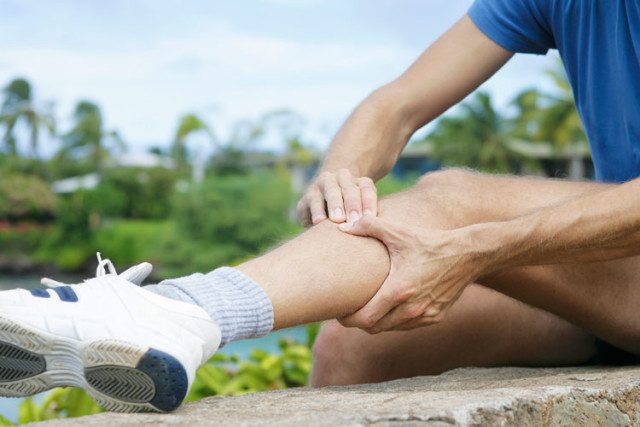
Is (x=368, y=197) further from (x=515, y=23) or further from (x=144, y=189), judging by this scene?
(x=144, y=189)

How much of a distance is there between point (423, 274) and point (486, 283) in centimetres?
21

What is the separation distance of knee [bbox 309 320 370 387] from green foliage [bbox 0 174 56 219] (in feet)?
112

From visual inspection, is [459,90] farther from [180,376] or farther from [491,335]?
[180,376]

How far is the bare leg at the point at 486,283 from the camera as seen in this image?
1.50m

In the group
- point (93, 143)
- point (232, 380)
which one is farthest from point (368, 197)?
point (93, 143)

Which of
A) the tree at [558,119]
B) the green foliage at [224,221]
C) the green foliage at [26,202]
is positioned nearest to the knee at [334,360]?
the green foliage at [224,221]

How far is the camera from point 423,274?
5.11ft

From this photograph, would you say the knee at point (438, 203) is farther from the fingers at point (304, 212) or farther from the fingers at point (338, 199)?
the fingers at point (304, 212)

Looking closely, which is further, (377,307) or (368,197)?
(368,197)

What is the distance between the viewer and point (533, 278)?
1698mm

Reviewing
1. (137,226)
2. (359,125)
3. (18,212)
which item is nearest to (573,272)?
(359,125)

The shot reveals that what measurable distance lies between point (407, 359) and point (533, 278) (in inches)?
16.8

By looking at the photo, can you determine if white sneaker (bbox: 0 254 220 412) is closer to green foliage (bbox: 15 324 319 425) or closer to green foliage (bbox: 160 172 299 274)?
green foliage (bbox: 15 324 319 425)

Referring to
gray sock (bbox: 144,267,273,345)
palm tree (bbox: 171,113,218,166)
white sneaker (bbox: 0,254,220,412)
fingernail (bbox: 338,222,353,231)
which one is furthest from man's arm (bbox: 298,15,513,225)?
palm tree (bbox: 171,113,218,166)
